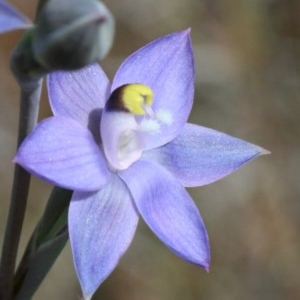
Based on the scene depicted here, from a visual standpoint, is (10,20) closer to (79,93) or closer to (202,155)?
(79,93)

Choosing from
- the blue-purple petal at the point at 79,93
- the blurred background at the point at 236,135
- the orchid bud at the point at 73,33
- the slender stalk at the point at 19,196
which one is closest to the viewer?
the orchid bud at the point at 73,33

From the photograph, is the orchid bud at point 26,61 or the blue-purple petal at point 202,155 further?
the blue-purple petal at point 202,155

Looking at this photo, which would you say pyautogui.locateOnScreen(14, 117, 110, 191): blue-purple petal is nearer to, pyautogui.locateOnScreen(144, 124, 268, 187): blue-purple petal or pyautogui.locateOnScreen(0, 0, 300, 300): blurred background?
pyautogui.locateOnScreen(144, 124, 268, 187): blue-purple petal

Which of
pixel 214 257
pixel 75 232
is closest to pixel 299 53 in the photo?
pixel 214 257

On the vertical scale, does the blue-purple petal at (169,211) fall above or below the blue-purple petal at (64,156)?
below

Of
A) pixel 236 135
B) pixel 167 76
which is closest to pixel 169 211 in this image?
pixel 167 76

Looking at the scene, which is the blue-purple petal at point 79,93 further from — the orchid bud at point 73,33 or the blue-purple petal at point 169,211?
the orchid bud at point 73,33

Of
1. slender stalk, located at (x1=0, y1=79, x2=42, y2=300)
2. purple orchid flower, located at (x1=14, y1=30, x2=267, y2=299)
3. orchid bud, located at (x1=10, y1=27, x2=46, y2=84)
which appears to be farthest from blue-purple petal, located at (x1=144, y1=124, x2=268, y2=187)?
orchid bud, located at (x1=10, y1=27, x2=46, y2=84)

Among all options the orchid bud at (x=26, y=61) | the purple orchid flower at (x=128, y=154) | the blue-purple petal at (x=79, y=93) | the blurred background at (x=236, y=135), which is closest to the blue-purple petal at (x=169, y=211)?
the purple orchid flower at (x=128, y=154)
